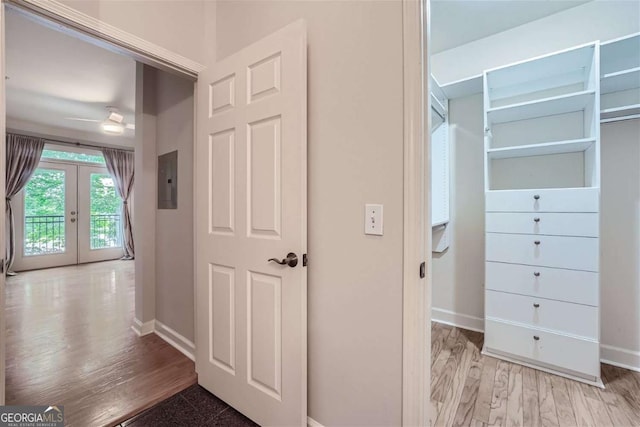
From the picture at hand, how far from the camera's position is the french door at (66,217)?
195 inches

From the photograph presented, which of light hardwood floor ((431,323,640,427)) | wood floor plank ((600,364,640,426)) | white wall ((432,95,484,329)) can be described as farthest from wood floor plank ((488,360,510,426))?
white wall ((432,95,484,329))

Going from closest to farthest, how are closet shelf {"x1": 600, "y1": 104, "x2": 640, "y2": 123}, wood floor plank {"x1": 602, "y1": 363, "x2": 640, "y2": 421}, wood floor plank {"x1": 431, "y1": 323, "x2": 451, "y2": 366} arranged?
1. wood floor plank {"x1": 602, "y1": 363, "x2": 640, "y2": 421}
2. closet shelf {"x1": 600, "y1": 104, "x2": 640, "y2": 123}
3. wood floor plank {"x1": 431, "y1": 323, "x2": 451, "y2": 366}

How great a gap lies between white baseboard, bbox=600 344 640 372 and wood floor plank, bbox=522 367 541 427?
58cm

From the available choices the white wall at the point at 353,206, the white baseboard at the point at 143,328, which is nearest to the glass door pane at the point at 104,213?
the white baseboard at the point at 143,328

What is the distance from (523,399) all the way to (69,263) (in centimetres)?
714

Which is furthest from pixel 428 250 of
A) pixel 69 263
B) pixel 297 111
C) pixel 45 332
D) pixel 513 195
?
pixel 69 263

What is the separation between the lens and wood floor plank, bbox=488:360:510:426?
1.54 meters

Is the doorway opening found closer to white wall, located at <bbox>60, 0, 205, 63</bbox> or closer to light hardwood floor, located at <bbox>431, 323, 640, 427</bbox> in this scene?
white wall, located at <bbox>60, 0, 205, 63</bbox>

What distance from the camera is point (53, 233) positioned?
525 centimetres

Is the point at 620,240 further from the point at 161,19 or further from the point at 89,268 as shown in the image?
the point at 89,268

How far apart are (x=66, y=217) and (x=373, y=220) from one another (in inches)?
259

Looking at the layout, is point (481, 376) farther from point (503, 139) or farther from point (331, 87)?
point (331, 87)

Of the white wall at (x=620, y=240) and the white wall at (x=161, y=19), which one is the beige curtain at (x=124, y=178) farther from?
the white wall at (x=620, y=240)

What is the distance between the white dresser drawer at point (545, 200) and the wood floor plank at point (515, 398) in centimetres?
114
